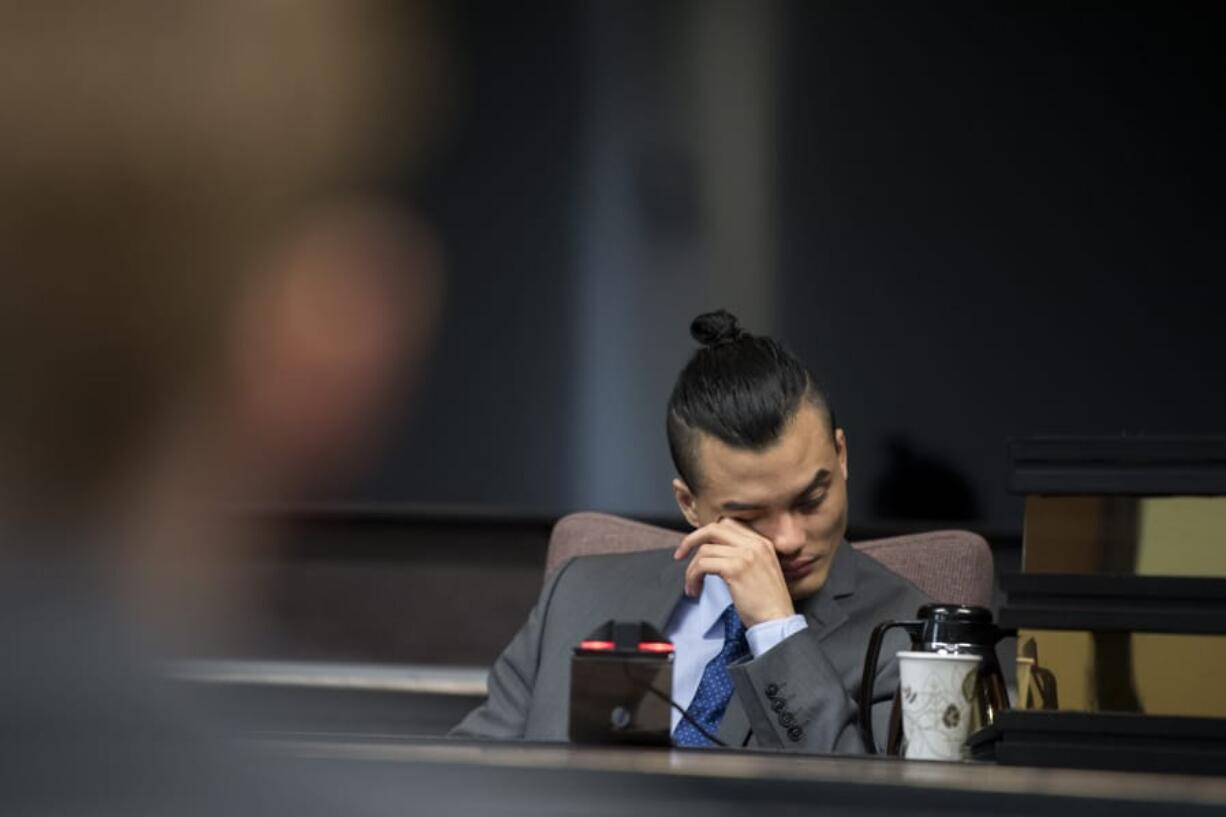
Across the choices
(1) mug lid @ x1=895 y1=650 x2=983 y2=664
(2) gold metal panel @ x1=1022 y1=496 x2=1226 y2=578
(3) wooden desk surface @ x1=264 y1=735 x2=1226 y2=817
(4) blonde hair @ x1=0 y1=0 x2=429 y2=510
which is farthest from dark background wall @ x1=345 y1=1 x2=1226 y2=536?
(3) wooden desk surface @ x1=264 y1=735 x2=1226 y2=817

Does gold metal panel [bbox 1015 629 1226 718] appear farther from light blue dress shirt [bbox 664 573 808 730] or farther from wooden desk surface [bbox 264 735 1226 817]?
light blue dress shirt [bbox 664 573 808 730]

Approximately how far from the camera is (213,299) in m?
3.04

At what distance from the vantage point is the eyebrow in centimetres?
197

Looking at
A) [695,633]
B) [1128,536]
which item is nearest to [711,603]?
[695,633]

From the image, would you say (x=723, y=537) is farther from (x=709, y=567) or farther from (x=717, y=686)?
(x=717, y=686)

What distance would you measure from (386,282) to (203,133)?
16.8 inches

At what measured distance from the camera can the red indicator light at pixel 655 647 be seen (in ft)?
3.50

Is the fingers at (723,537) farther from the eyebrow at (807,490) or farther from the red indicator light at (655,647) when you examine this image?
the red indicator light at (655,647)

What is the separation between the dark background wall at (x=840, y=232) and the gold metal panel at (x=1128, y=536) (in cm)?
175

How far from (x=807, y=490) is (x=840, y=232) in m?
0.90

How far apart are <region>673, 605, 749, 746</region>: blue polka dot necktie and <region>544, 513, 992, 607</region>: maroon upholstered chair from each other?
0.31 meters

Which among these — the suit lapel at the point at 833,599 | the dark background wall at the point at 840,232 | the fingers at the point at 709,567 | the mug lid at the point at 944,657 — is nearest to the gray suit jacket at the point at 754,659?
the suit lapel at the point at 833,599

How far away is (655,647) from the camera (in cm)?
108

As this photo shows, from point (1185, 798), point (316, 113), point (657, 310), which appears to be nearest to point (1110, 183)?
point (657, 310)
